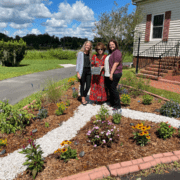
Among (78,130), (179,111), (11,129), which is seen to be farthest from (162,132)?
(11,129)

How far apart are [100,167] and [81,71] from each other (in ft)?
8.78

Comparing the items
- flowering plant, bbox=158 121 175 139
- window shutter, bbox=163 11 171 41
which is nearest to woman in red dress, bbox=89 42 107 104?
flowering plant, bbox=158 121 175 139

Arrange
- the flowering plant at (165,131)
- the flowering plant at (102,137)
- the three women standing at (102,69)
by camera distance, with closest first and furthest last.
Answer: the flowering plant at (102,137) < the flowering plant at (165,131) < the three women standing at (102,69)

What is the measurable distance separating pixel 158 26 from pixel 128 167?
11969 millimetres

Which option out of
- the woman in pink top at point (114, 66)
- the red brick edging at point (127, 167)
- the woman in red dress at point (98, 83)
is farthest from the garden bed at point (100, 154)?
the woman in red dress at point (98, 83)

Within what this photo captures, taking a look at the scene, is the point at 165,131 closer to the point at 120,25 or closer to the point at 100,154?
the point at 100,154

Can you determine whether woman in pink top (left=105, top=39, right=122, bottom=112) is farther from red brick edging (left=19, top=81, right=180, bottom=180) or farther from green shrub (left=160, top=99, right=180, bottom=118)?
red brick edging (left=19, top=81, right=180, bottom=180)

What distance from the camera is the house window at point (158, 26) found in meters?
11.8

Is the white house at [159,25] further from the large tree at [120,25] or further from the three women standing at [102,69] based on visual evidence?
the three women standing at [102,69]

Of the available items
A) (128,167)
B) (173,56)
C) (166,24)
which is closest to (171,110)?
(128,167)

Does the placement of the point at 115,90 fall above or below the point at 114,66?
below

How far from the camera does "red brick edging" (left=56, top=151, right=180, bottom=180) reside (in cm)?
224

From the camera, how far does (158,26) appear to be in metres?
11.8

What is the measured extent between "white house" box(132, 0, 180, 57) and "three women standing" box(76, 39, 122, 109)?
7.97m
